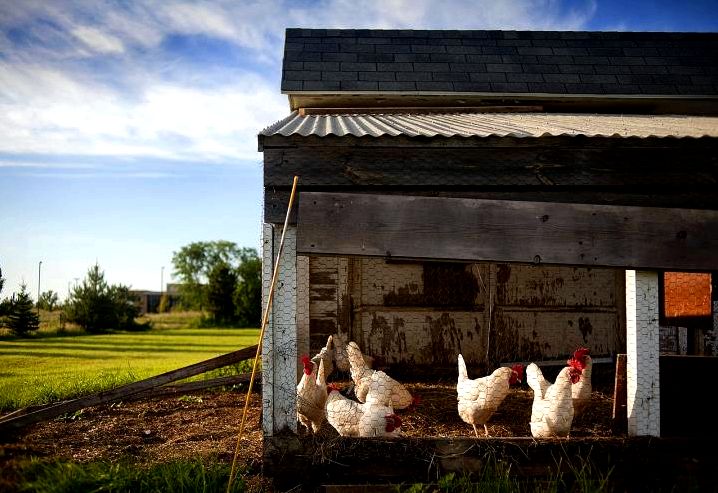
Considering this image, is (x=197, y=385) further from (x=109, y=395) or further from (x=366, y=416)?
(x=366, y=416)

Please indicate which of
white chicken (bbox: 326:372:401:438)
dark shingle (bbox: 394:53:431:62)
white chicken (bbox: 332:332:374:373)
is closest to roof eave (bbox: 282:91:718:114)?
dark shingle (bbox: 394:53:431:62)

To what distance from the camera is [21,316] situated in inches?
650

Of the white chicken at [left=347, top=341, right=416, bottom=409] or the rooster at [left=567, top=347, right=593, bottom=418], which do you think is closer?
the white chicken at [left=347, top=341, right=416, bottom=409]

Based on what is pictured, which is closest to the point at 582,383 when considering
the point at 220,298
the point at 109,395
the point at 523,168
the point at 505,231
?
the point at 505,231

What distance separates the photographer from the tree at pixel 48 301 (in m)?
22.9

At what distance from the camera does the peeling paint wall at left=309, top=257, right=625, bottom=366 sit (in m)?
9.25

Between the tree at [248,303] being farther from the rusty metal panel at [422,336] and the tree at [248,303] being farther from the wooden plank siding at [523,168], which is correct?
the wooden plank siding at [523,168]

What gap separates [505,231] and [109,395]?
4246 mm

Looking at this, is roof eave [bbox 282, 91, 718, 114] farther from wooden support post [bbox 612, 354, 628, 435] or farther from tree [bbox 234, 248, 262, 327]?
tree [bbox 234, 248, 262, 327]

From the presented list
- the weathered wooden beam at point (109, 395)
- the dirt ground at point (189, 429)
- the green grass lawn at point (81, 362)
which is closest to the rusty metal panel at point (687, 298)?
the dirt ground at point (189, 429)

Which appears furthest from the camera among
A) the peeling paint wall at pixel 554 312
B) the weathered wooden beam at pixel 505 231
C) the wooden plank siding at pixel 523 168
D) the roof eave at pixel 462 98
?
the roof eave at pixel 462 98

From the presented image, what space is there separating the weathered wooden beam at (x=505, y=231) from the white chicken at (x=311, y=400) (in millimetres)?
1411

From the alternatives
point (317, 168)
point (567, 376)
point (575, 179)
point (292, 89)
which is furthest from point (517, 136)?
point (292, 89)

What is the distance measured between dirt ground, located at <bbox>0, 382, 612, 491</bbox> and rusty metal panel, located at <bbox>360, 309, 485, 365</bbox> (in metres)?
1.03
